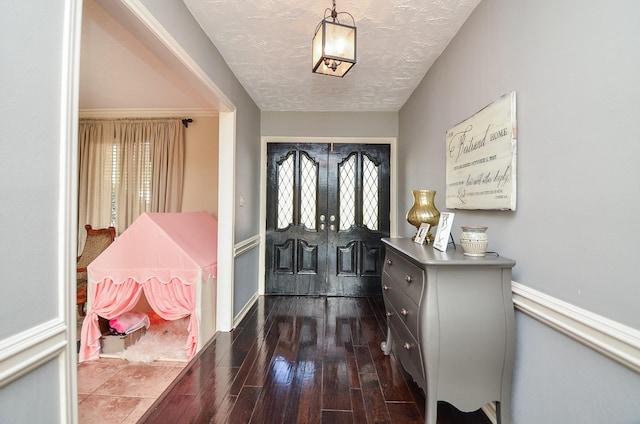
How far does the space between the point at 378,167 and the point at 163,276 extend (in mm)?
2992

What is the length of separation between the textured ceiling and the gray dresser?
5.60 feet

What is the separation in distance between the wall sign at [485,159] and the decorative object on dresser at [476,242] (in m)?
0.20

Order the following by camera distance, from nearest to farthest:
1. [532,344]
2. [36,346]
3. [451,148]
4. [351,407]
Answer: [36,346]
[532,344]
[351,407]
[451,148]

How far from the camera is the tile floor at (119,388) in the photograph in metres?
1.83

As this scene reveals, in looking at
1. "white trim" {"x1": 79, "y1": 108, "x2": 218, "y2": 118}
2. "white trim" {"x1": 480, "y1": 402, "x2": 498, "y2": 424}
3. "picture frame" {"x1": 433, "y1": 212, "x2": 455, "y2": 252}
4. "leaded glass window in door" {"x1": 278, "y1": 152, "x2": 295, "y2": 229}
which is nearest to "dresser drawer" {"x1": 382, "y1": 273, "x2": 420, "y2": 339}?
"picture frame" {"x1": 433, "y1": 212, "x2": 455, "y2": 252}

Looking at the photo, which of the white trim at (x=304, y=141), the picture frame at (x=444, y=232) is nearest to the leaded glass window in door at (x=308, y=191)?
the white trim at (x=304, y=141)

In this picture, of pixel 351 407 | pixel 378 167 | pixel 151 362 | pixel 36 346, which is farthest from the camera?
pixel 378 167

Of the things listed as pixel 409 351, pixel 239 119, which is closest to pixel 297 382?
pixel 409 351

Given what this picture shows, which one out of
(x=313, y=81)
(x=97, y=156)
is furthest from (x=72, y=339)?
(x=97, y=156)

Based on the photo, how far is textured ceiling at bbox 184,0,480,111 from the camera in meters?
1.91

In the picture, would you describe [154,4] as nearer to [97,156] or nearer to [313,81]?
[313,81]

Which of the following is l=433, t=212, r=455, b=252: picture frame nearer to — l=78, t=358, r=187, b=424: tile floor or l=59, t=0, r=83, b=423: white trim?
l=59, t=0, r=83, b=423: white trim

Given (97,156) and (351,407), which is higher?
(97,156)

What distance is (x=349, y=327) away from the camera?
9.67ft
